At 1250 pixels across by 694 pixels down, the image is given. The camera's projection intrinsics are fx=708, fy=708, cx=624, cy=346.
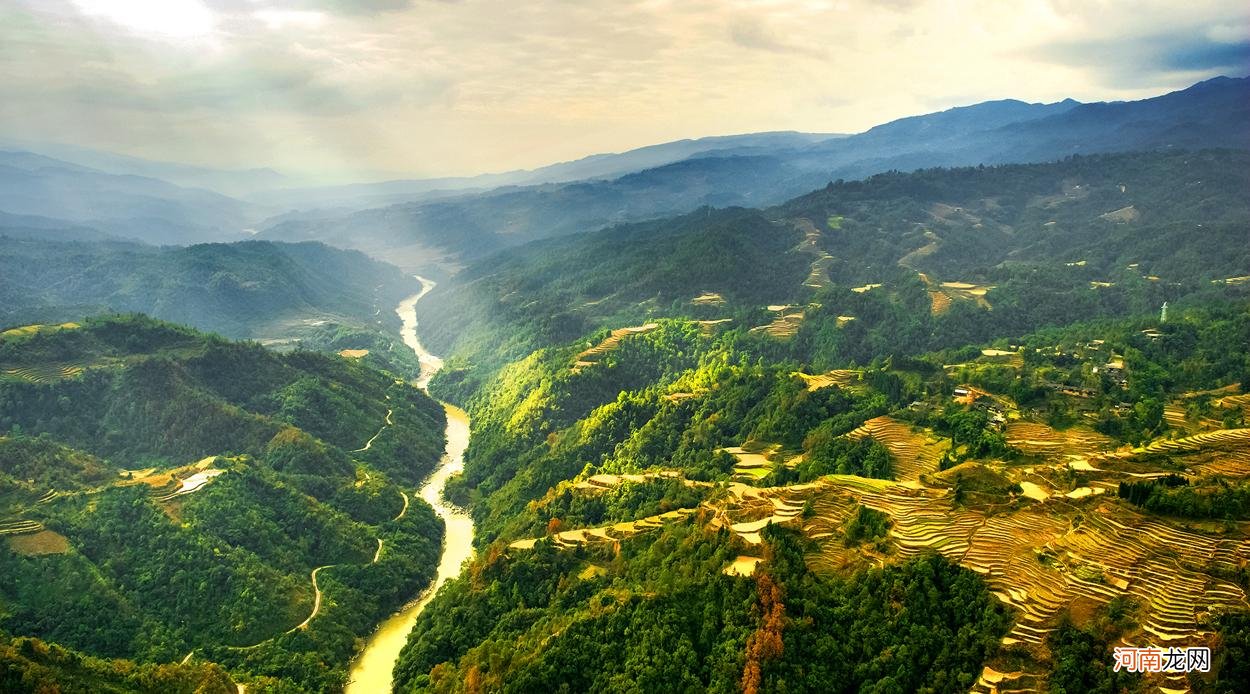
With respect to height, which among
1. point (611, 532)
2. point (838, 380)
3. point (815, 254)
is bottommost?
point (611, 532)

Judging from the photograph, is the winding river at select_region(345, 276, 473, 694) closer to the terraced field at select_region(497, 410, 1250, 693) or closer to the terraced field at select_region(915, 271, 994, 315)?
the terraced field at select_region(497, 410, 1250, 693)

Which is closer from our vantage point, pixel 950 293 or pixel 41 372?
pixel 41 372

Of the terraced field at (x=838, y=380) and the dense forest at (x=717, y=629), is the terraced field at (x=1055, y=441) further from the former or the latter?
the dense forest at (x=717, y=629)

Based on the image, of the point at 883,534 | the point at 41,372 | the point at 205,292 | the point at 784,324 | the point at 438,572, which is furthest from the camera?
the point at 205,292

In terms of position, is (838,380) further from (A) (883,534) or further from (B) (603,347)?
(B) (603,347)

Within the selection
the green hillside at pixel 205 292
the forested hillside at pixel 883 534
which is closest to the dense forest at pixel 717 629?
the forested hillside at pixel 883 534

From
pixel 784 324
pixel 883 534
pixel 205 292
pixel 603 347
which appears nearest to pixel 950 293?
pixel 784 324

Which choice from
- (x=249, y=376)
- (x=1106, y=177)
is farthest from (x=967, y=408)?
(x=1106, y=177)
